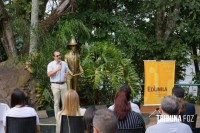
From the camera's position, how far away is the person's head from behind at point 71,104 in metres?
5.74

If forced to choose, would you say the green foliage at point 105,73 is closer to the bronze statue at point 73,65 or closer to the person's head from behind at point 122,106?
the bronze statue at point 73,65

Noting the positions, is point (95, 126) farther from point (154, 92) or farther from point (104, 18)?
point (104, 18)

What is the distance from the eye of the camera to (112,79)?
42.0 ft

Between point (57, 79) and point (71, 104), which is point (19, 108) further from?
point (57, 79)

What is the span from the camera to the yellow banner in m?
12.1

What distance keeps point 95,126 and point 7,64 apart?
34.5ft

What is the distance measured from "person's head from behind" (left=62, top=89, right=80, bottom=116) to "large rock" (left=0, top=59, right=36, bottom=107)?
6.60 meters

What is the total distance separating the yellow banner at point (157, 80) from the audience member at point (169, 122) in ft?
26.0

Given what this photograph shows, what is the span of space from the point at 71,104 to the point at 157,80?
671cm

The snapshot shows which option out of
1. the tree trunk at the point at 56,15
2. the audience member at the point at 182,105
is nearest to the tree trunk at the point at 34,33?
the tree trunk at the point at 56,15

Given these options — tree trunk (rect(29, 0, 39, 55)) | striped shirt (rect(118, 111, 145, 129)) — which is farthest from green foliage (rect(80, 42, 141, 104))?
striped shirt (rect(118, 111, 145, 129))

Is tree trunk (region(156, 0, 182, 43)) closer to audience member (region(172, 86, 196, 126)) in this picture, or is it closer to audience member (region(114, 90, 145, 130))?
audience member (region(172, 86, 196, 126))

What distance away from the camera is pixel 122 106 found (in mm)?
5141

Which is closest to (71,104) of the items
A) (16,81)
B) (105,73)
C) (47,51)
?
(16,81)
